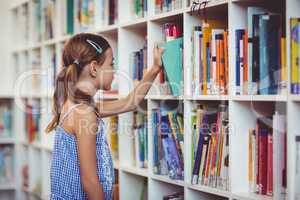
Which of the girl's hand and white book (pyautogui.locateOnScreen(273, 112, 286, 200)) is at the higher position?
the girl's hand

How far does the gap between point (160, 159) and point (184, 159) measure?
21 cm

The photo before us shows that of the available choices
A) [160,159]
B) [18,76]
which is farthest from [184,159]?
[18,76]

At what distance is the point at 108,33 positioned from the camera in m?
2.75

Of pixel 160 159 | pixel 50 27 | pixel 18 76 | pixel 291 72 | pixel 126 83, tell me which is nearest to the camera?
pixel 291 72

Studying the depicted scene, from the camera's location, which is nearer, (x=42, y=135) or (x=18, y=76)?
(x=42, y=135)

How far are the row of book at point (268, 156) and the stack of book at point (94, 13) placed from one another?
3.72 ft

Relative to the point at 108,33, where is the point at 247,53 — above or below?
below

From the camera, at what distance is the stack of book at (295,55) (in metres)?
1.60

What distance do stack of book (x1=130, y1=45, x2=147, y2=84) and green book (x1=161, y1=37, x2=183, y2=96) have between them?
0.26 m

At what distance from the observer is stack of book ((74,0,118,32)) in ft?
8.72

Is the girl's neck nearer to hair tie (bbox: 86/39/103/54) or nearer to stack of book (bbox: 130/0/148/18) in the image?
hair tie (bbox: 86/39/103/54)

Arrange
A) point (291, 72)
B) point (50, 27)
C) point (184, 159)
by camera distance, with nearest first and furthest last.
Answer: point (291, 72)
point (184, 159)
point (50, 27)

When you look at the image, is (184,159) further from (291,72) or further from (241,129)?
(291,72)

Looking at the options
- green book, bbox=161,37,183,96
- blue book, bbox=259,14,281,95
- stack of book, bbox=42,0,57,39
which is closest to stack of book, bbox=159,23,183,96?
green book, bbox=161,37,183,96
